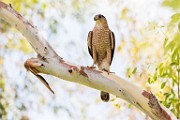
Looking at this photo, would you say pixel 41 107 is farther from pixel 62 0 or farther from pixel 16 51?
pixel 62 0

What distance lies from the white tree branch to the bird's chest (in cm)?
42

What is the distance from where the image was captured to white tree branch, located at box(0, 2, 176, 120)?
1250 millimetres

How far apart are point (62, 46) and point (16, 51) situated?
32 cm

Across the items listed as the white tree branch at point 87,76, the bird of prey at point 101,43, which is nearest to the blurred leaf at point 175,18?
the white tree branch at point 87,76

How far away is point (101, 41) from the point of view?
1.82 meters

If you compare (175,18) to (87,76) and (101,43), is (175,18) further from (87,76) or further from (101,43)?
(101,43)

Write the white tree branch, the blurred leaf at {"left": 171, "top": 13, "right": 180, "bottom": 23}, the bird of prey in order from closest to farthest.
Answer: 1. the blurred leaf at {"left": 171, "top": 13, "right": 180, "bottom": 23}
2. the white tree branch
3. the bird of prey

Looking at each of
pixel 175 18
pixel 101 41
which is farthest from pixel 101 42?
pixel 175 18

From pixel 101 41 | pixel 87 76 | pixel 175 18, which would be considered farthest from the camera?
pixel 101 41

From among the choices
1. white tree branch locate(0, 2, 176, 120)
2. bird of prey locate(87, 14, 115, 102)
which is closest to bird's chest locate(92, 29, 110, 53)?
bird of prey locate(87, 14, 115, 102)

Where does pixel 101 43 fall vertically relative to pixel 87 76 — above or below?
above

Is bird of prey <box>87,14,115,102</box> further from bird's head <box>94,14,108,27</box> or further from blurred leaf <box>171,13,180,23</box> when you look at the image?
blurred leaf <box>171,13,180,23</box>

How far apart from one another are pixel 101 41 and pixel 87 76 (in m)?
0.49

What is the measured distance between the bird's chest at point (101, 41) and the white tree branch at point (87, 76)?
1.37ft
